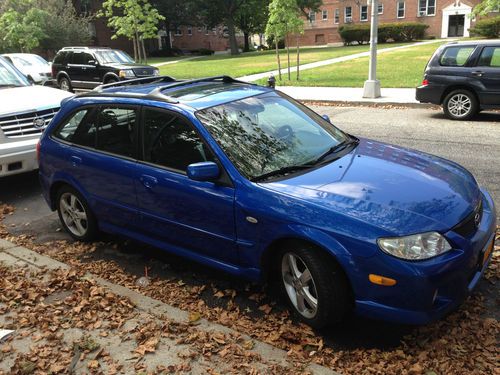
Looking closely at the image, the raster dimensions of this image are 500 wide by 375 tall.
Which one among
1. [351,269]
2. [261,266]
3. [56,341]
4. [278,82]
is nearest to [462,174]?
[351,269]

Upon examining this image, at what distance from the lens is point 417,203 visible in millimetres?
3250

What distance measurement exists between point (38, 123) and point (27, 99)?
0.55 metres

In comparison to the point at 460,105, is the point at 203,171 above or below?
above

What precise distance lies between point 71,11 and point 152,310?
145 ft

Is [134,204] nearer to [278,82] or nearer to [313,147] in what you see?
[313,147]

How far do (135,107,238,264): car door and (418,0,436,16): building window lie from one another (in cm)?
5829

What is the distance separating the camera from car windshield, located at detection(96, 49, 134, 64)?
18453 mm

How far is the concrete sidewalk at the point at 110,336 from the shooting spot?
10.1ft

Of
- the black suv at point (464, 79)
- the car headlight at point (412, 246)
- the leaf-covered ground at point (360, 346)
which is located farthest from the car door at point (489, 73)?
the car headlight at point (412, 246)

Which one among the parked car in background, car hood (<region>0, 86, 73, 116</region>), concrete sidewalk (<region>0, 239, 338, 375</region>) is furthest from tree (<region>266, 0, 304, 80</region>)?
concrete sidewalk (<region>0, 239, 338, 375</region>)

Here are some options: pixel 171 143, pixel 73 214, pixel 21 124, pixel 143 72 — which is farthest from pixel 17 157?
pixel 143 72

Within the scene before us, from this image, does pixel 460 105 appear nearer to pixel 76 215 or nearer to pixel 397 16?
pixel 76 215

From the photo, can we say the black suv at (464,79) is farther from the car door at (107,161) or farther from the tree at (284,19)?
the car door at (107,161)

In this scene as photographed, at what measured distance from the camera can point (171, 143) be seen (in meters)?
4.10
